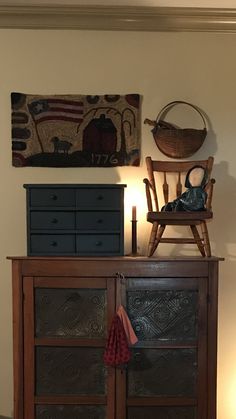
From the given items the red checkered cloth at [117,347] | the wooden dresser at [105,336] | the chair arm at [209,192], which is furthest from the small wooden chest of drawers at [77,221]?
the chair arm at [209,192]

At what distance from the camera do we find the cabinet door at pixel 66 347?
242cm

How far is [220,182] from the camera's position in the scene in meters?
2.97

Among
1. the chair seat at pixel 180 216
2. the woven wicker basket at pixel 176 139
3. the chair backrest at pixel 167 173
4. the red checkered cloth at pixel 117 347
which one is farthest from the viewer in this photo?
the woven wicker basket at pixel 176 139

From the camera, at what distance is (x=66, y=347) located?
2432mm

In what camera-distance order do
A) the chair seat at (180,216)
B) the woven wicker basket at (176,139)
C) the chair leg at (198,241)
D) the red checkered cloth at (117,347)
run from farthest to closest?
the woven wicker basket at (176,139), the chair leg at (198,241), the chair seat at (180,216), the red checkered cloth at (117,347)

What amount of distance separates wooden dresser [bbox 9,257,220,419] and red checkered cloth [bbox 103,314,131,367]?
73 millimetres

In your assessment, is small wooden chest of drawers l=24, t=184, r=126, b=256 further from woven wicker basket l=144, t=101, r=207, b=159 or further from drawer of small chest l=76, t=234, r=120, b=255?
woven wicker basket l=144, t=101, r=207, b=159

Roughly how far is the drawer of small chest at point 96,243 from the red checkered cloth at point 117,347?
1.27 feet

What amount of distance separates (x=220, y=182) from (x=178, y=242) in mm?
545

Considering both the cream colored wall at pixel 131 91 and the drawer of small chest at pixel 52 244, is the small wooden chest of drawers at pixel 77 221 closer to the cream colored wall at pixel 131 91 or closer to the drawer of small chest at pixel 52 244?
the drawer of small chest at pixel 52 244

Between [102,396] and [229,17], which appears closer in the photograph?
[102,396]

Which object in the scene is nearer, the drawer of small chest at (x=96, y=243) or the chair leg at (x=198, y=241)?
the drawer of small chest at (x=96, y=243)

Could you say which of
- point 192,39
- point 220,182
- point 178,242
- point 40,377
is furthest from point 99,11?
point 40,377

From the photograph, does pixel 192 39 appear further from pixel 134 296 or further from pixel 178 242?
pixel 134 296
